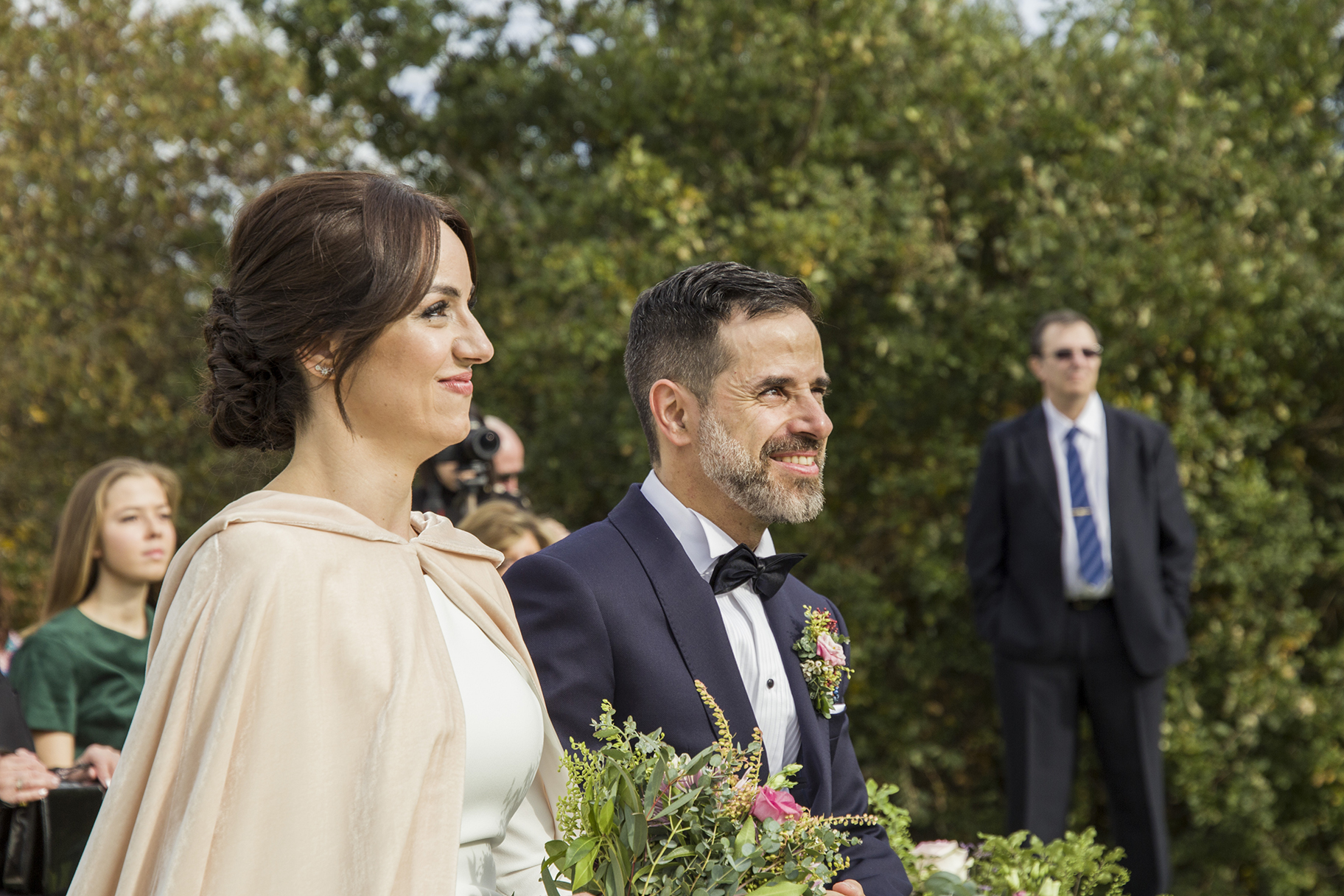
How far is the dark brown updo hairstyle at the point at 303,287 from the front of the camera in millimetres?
1969

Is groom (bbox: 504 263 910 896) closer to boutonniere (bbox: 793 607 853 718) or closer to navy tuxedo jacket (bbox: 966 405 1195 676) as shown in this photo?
boutonniere (bbox: 793 607 853 718)

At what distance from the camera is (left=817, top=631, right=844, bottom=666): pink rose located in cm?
264

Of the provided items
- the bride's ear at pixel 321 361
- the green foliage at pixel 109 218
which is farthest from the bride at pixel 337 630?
the green foliage at pixel 109 218

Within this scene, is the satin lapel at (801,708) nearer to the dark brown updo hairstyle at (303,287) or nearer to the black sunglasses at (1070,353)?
the dark brown updo hairstyle at (303,287)

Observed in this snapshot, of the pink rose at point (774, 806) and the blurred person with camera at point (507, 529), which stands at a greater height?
the blurred person with camera at point (507, 529)

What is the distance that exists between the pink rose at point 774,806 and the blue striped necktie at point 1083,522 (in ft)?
12.2

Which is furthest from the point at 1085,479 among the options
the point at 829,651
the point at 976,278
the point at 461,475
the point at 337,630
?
the point at 337,630

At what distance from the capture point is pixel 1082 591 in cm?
543

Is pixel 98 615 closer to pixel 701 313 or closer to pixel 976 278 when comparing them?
pixel 701 313

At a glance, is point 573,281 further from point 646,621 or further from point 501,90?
point 646,621

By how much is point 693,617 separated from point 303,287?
97cm

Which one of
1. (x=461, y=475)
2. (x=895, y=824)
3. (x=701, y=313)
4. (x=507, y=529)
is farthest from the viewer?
(x=461, y=475)

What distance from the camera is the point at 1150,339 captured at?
243 inches

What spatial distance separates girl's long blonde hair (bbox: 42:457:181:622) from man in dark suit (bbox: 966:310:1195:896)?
139 inches
